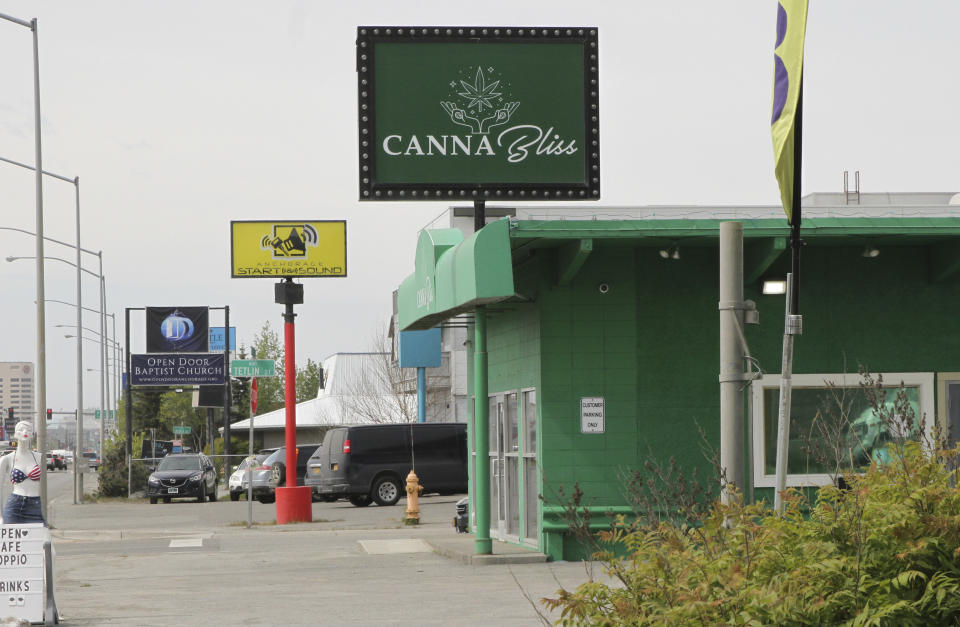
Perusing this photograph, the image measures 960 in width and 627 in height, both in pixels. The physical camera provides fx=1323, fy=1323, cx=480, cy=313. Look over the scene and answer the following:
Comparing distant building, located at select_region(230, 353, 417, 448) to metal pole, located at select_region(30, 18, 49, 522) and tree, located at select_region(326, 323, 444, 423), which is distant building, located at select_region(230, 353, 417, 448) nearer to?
tree, located at select_region(326, 323, 444, 423)

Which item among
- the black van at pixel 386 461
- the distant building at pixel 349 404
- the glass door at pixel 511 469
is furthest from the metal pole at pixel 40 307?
the distant building at pixel 349 404

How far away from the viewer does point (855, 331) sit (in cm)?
1673

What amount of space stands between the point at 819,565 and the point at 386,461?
95.2 ft

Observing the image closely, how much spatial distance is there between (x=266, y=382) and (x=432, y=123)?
3218 inches

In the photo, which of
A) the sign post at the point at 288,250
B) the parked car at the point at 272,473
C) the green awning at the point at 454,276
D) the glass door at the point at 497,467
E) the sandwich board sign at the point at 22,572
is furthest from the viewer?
the parked car at the point at 272,473

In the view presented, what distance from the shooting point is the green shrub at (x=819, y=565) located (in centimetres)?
547

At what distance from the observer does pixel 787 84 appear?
330 inches

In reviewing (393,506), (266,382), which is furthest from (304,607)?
(266,382)

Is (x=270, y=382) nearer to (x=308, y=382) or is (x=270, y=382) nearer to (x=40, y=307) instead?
(x=308, y=382)

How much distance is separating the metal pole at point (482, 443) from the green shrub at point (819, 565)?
1012cm

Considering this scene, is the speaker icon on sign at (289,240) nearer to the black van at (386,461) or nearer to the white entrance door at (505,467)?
the black van at (386,461)

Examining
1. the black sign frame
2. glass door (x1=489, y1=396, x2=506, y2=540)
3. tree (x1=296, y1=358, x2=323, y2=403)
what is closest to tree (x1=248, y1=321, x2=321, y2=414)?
tree (x1=296, y1=358, x2=323, y2=403)

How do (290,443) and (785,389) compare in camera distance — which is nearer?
(785,389)

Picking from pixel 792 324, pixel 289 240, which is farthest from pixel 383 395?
pixel 792 324
